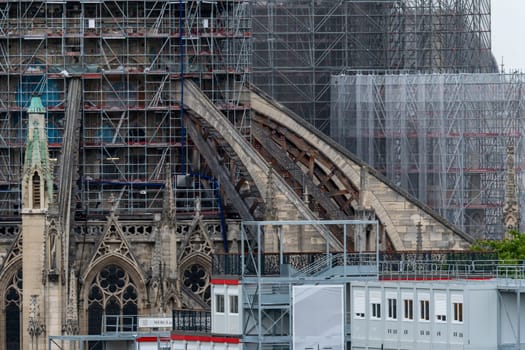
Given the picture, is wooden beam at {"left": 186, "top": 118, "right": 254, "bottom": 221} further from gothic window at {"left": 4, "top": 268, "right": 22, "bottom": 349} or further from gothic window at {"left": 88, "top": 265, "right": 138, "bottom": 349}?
gothic window at {"left": 4, "top": 268, "right": 22, "bottom": 349}

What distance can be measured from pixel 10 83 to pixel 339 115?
15.1 m

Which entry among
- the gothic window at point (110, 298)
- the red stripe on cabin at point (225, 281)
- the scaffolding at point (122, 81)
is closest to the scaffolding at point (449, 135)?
the scaffolding at point (122, 81)

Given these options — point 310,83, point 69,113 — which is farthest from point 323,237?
point 310,83

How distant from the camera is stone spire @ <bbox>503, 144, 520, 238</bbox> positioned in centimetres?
10100

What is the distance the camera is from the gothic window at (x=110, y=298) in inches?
4102

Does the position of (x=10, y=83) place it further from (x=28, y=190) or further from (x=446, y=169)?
(x=446, y=169)

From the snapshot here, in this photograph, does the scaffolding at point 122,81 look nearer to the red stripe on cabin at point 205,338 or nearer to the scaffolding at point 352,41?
the scaffolding at point 352,41

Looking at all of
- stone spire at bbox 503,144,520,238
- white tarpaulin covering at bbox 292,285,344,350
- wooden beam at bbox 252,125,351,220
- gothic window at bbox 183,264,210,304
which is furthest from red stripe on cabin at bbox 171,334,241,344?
gothic window at bbox 183,264,210,304

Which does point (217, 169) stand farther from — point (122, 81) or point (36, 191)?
point (36, 191)

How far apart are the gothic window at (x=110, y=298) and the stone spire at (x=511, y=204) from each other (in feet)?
44.9

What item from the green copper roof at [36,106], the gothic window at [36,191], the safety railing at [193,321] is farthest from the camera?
the green copper roof at [36,106]

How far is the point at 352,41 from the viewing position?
119750 mm

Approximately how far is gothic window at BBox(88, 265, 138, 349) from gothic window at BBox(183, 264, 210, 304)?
197cm

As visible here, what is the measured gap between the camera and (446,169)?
113 metres
